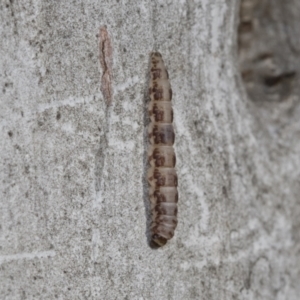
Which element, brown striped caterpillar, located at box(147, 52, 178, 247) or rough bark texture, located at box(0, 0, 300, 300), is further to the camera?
brown striped caterpillar, located at box(147, 52, 178, 247)

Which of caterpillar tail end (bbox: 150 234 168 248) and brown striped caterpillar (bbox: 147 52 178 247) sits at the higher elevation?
brown striped caterpillar (bbox: 147 52 178 247)

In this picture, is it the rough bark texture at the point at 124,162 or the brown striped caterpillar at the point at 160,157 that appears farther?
the brown striped caterpillar at the point at 160,157

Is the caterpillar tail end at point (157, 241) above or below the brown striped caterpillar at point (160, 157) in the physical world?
below

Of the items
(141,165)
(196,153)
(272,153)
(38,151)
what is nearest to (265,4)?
(272,153)

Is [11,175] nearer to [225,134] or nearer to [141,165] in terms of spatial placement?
[141,165]
